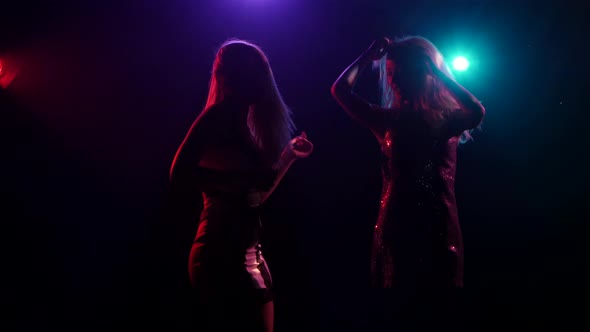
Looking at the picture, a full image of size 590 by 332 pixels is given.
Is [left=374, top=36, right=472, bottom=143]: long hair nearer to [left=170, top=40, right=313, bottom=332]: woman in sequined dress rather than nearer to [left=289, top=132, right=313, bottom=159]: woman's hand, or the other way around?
[left=289, top=132, right=313, bottom=159]: woman's hand

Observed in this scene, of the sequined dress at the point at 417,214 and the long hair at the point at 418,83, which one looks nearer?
the sequined dress at the point at 417,214

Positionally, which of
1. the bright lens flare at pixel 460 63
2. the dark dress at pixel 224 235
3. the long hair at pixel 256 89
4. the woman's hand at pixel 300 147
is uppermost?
the bright lens flare at pixel 460 63

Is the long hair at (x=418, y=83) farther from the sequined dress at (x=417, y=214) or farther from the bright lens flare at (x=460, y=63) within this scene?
the bright lens flare at (x=460, y=63)

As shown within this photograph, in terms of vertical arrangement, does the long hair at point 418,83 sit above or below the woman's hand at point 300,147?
above

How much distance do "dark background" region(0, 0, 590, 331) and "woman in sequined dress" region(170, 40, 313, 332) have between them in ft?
4.64

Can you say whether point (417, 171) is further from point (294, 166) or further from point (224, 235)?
point (294, 166)

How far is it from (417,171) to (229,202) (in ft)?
2.91

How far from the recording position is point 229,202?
1.55m

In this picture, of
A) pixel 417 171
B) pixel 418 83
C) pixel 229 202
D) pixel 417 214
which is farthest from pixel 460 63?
pixel 229 202

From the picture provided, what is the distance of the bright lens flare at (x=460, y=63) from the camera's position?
129 inches

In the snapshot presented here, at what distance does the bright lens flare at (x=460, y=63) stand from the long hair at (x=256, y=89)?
210cm

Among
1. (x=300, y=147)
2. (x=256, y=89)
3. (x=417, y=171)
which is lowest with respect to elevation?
(x=417, y=171)

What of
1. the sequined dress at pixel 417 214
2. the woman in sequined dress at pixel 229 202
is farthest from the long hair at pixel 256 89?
the sequined dress at pixel 417 214

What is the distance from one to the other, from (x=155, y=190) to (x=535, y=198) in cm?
333
